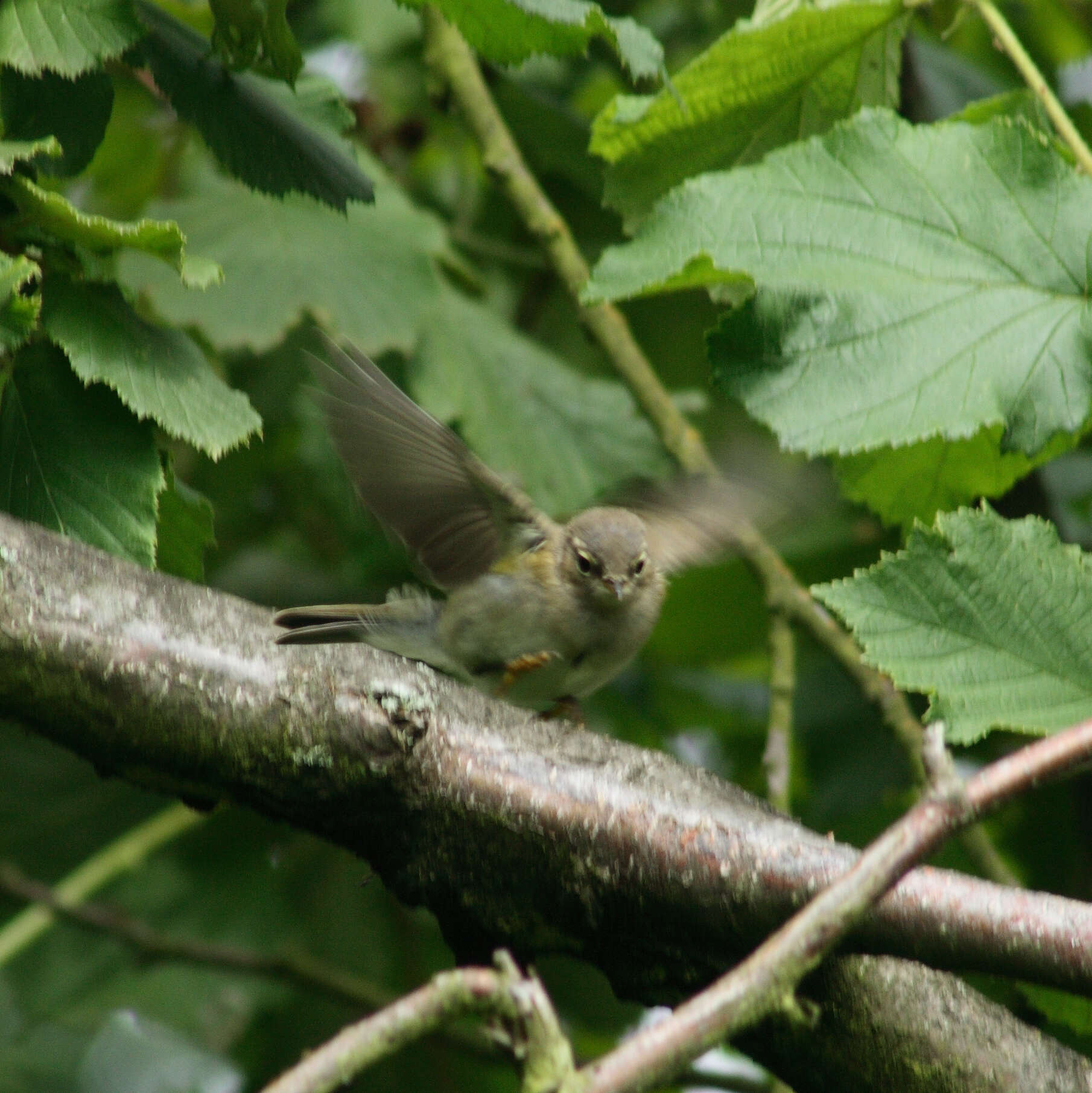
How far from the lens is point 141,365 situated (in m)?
2.08

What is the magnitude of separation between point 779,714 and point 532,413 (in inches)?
53.9

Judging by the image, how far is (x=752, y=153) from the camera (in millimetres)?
2762

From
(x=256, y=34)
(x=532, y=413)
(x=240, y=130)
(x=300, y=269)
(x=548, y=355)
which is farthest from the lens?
(x=548, y=355)

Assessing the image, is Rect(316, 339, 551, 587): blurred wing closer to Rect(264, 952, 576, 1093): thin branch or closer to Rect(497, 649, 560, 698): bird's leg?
Rect(497, 649, 560, 698): bird's leg

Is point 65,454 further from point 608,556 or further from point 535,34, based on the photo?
point 608,556

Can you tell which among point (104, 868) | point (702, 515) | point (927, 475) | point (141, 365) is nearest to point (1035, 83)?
point (927, 475)

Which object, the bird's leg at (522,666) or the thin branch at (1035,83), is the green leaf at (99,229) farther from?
the thin branch at (1035,83)

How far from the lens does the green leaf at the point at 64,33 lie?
2035 mm

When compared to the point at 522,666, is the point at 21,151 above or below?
above

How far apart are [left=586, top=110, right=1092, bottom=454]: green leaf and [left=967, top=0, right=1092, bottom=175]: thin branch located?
0.16 meters

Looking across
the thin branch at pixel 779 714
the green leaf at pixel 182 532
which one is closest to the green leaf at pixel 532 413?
the thin branch at pixel 779 714

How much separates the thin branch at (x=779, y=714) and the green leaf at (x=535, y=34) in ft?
4.23

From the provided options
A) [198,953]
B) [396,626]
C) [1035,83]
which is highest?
[1035,83]

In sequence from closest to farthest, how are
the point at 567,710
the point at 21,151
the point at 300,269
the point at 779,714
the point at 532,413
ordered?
1. the point at 21,151
2. the point at 779,714
3. the point at 567,710
4. the point at 300,269
5. the point at 532,413
